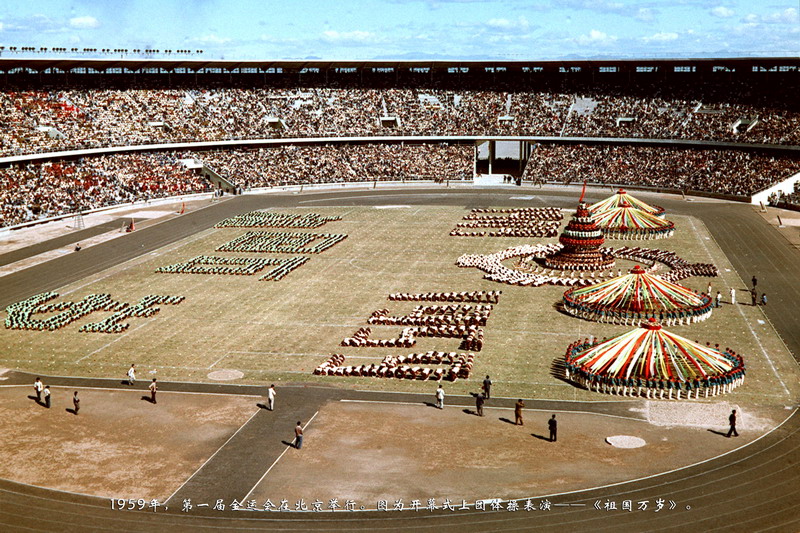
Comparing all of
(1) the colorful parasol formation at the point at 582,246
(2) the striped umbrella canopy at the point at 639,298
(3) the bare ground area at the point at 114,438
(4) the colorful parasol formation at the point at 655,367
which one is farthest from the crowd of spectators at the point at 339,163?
(4) the colorful parasol formation at the point at 655,367

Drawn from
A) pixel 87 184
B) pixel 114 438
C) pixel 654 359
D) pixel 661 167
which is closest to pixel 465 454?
pixel 654 359

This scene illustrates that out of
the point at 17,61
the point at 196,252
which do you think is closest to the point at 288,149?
the point at 17,61

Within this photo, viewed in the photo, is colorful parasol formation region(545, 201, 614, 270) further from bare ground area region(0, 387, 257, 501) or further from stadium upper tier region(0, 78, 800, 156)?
stadium upper tier region(0, 78, 800, 156)

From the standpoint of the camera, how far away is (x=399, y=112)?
468 ft

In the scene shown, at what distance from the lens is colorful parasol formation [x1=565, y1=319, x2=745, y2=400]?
4241cm

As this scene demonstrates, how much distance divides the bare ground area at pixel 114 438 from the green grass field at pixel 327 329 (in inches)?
152

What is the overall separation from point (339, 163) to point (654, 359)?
94790mm

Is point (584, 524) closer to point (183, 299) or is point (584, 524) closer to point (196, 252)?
point (183, 299)

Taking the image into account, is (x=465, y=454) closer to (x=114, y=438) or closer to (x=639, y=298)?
(x=114, y=438)

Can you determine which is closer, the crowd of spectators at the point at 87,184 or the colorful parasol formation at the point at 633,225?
the colorful parasol formation at the point at 633,225

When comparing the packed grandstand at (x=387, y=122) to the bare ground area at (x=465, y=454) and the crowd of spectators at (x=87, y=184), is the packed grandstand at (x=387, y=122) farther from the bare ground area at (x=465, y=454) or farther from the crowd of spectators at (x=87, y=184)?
the bare ground area at (x=465, y=454)

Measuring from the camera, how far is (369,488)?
109ft

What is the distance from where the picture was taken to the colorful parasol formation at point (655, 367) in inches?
1670

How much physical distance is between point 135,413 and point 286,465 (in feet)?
33.8
